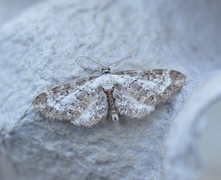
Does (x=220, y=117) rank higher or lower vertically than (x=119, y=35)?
lower

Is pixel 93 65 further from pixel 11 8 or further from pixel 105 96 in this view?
pixel 11 8

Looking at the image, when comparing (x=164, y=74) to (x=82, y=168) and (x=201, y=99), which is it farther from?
(x=82, y=168)

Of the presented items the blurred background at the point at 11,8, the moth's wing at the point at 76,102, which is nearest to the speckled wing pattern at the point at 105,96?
the moth's wing at the point at 76,102

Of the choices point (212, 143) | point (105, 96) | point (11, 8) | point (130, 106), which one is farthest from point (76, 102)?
point (11, 8)

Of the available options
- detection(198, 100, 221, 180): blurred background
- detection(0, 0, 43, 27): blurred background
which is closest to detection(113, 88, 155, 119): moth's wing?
detection(198, 100, 221, 180): blurred background

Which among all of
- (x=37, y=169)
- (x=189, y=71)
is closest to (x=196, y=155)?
(x=189, y=71)

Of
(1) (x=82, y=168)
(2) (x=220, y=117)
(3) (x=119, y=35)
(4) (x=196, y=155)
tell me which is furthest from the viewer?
(3) (x=119, y=35)

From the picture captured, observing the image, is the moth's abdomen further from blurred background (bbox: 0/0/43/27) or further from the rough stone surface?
blurred background (bbox: 0/0/43/27)
